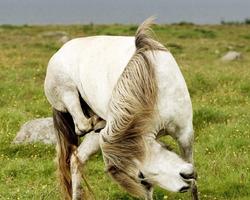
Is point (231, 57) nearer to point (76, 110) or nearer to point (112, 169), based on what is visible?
point (76, 110)

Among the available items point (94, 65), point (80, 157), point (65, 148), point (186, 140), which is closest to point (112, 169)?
point (186, 140)

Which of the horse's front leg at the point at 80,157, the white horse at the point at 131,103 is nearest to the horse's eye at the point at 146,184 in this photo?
the white horse at the point at 131,103

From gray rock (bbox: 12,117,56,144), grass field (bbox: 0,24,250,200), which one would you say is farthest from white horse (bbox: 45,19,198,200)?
gray rock (bbox: 12,117,56,144)

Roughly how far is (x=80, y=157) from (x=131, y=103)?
86.8 inches

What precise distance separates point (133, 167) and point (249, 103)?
8.43 m

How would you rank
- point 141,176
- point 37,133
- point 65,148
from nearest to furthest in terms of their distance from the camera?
point 141,176, point 65,148, point 37,133

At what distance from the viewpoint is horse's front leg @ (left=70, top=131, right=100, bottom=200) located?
663 centimetres

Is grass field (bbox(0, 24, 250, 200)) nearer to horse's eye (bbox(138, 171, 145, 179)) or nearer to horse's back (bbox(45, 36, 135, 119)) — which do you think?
horse's back (bbox(45, 36, 135, 119))

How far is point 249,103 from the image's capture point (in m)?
12.6

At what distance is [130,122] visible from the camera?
15.1 ft

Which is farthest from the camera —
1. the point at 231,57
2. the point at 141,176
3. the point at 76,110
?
the point at 231,57

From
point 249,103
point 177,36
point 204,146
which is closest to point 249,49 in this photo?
point 177,36

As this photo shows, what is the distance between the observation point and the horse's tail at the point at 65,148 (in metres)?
6.86

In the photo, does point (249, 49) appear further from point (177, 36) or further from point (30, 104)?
point (30, 104)
